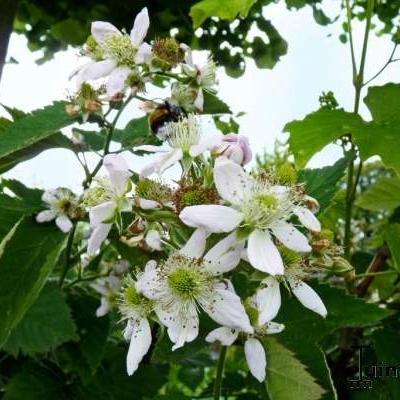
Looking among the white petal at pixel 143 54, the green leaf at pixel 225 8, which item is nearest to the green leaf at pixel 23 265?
the white petal at pixel 143 54

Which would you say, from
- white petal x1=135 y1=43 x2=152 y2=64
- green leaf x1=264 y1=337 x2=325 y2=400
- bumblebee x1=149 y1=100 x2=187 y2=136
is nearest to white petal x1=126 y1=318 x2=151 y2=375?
green leaf x1=264 y1=337 x2=325 y2=400

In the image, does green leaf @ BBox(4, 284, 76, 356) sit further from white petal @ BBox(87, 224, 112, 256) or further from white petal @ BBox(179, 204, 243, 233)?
white petal @ BBox(179, 204, 243, 233)

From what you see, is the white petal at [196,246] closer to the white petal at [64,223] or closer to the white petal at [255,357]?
the white petal at [255,357]

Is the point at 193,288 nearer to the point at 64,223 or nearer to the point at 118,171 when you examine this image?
the point at 118,171

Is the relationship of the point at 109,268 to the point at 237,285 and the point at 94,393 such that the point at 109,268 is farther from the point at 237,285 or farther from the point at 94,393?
the point at 237,285

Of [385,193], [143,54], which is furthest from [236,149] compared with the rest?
[385,193]
